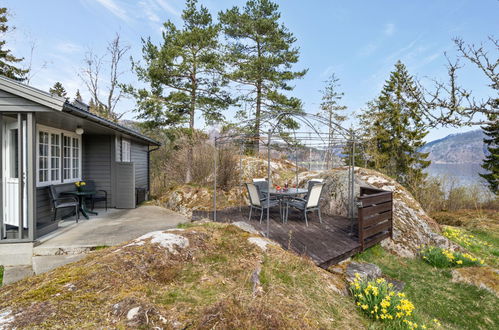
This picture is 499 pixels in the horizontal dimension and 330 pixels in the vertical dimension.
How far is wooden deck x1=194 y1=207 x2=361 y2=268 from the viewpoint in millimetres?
3777

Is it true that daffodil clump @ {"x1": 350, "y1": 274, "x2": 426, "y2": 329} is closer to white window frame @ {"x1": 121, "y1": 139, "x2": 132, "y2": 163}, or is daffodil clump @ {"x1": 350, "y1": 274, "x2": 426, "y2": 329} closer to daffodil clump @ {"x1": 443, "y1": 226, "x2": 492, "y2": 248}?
daffodil clump @ {"x1": 443, "y1": 226, "x2": 492, "y2": 248}

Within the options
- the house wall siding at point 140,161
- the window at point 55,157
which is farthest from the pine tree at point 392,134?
the window at point 55,157

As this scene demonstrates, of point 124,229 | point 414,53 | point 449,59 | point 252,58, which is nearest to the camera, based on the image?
point 449,59

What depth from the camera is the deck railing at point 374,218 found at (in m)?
4.32

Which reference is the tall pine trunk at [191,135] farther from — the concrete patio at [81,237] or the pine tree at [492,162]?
the pine tree at [492,162]

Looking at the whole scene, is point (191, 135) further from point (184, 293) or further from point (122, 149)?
point (184, 293)

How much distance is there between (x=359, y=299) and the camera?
8.41ft

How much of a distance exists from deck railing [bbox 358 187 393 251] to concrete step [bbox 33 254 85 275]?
4954 millimetres

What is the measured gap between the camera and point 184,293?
1889mm

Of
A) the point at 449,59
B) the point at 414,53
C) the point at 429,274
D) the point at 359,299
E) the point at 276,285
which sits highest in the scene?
the point at 414,53

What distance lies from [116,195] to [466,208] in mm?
13155

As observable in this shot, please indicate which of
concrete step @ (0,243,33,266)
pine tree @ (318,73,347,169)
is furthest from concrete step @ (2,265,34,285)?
pine tree @ (318,73,347,169)

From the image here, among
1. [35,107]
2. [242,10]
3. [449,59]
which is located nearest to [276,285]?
[449,59]

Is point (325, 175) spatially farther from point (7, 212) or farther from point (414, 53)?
point (7, 212)
